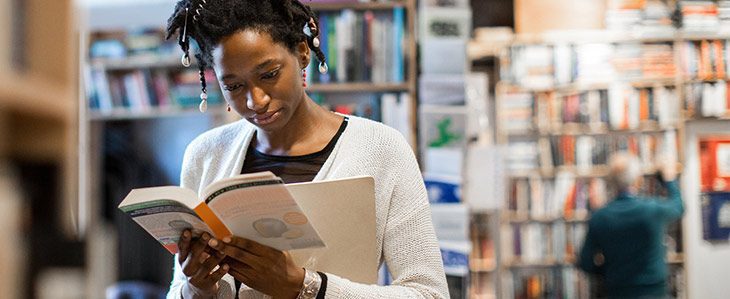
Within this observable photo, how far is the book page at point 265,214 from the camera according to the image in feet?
4.25

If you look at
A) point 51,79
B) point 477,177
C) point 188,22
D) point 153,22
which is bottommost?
point 477,177

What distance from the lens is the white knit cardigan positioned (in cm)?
148

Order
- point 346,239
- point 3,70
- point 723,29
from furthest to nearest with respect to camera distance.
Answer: point 723,29 → point 346,239 → point 3,70

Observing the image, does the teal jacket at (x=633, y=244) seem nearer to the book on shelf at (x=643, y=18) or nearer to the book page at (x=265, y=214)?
the book on shelf at (x=643, y=18)

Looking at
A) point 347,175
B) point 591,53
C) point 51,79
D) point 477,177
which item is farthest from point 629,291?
point 51,79

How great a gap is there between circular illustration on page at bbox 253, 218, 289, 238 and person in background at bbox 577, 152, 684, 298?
382 centimetres

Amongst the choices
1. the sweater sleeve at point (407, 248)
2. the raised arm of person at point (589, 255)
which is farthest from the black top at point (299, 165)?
the raised arm of person at point (589, 255)

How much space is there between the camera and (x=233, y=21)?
147cm

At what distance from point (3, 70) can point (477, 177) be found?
11.2 ft

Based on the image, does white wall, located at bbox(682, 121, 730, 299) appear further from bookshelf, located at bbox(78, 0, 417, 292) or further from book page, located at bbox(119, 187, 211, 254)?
book page, located at bbox(119, 187, 211, 254)

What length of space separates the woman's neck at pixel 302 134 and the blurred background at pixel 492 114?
0.54 meters

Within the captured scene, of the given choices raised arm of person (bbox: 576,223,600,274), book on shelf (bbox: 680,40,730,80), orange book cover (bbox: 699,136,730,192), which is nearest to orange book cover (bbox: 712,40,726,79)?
book on shelf (bbox: 680,40,730,80)

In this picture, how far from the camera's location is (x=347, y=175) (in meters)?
1.52

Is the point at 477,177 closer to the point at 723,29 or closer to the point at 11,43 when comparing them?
the point at 723,29
